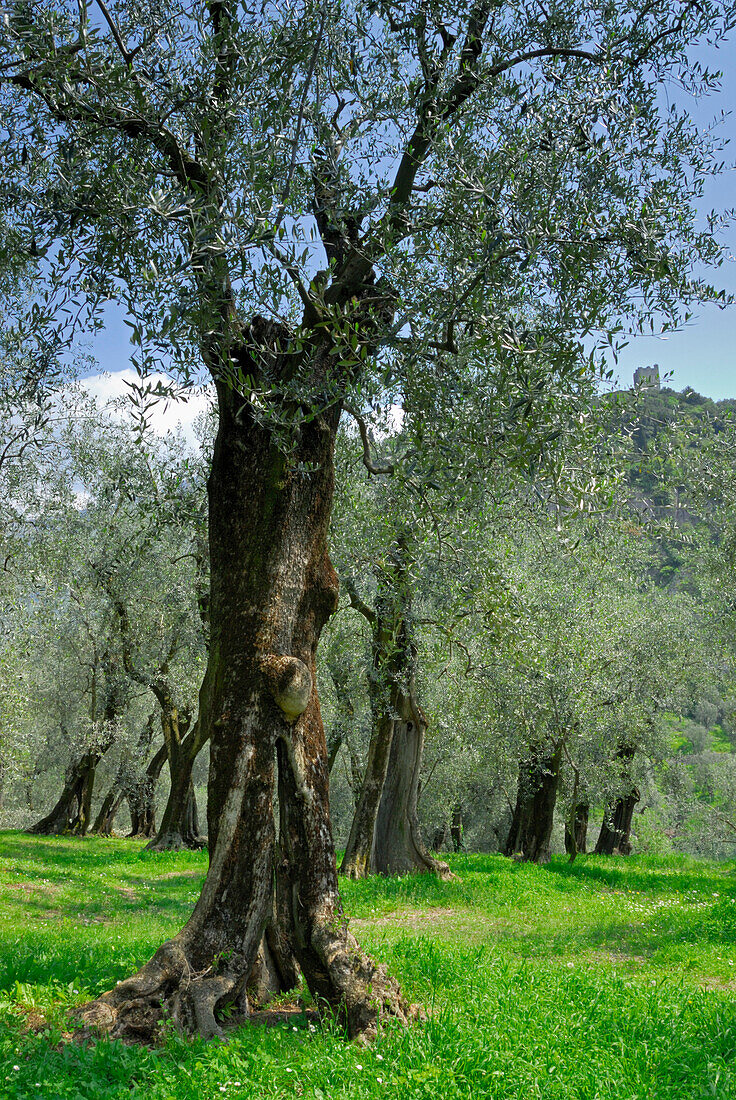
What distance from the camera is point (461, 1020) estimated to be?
19.5 ft

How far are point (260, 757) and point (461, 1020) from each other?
2.61 meters

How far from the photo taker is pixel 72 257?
7094 mm

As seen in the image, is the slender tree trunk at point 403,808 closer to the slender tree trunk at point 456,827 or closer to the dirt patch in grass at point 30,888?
the dirt patch in grass at point 30,888

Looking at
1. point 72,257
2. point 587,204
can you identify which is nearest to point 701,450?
point 587,204

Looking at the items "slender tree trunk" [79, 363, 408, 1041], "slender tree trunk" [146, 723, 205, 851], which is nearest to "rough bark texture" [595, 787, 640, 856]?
"slender tree trunk" [146, 723, 205, 851]

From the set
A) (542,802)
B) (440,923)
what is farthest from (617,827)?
(440,923)

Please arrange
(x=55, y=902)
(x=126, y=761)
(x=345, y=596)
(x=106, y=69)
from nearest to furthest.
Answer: (x=106, y=69), (x=55, y=902), (x=345, y=596), (x=126, y=761)

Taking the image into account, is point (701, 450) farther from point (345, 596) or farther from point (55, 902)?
point (55, 902)

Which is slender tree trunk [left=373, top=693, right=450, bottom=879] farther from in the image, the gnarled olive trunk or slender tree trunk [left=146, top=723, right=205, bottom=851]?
the gnarled olive trunk

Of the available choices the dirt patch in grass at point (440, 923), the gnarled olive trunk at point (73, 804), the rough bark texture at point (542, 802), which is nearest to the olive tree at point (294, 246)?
the dirt patch in grass at point (440, 923)

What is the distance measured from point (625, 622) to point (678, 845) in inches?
1020

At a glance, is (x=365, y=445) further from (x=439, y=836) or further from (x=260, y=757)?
(x=439, y=836)

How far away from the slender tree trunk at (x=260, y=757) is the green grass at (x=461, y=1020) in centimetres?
41

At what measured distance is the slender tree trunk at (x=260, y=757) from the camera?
19.6 ft
